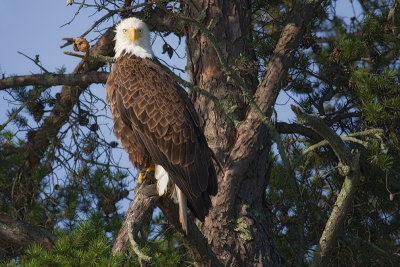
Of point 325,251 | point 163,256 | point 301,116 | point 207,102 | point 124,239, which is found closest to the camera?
point 301,116

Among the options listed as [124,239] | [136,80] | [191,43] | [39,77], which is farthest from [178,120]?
[39,77]

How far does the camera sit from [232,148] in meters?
4.99

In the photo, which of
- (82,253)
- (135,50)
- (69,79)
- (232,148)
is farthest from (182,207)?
(69,79)

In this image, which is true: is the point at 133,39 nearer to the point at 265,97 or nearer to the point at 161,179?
the point at 265,97

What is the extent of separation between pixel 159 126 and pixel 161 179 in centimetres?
41

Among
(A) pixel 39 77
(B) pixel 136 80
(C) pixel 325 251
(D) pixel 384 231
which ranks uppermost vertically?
(A) pixel 39 77

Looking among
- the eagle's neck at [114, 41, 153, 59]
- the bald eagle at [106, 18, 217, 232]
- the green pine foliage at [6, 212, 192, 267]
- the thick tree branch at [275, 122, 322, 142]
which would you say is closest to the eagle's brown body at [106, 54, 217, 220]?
the bald eagle at [106, 18, 217, 232]

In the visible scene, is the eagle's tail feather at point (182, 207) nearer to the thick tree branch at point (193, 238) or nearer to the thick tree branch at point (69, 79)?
the thick tree branch at point (193, 238)

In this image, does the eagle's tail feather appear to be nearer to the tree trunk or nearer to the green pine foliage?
the green pine foliage

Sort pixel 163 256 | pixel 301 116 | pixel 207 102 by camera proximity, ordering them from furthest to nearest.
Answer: pixel 207 102 → pixel 163 256 → pixel 301 116

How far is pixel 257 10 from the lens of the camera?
19.8 feet

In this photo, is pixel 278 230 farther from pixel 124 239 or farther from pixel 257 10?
pixel 257 10

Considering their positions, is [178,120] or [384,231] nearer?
[178,120]

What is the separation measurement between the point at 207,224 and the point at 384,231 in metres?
1.69
